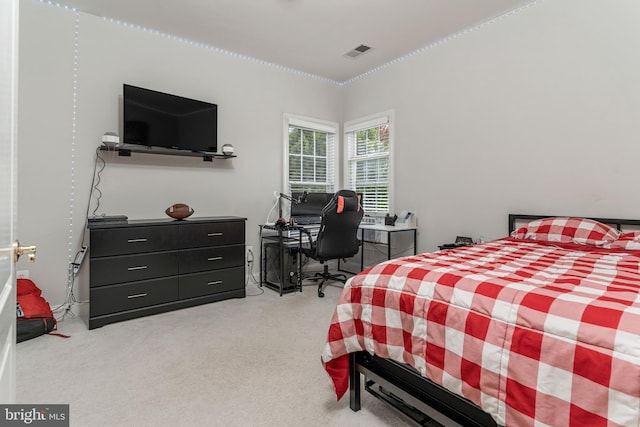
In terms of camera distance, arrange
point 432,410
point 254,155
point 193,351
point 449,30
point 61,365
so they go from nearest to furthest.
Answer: point 432,410
point 61,365
point 193,351
point 449,30
point 254,155

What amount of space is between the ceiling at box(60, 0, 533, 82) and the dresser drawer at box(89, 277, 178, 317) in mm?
2500

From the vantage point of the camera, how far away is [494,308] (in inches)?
44.0

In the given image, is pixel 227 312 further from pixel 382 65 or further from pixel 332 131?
pixel 382 65

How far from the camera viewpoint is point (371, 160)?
4637 millimetres

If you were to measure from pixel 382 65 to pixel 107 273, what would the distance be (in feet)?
12.8

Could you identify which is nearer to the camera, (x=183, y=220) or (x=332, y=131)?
(x=183, y=220)

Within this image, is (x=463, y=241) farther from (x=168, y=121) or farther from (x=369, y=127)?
(x=168, y=121)

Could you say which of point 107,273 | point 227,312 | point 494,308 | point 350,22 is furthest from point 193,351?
point 350,22

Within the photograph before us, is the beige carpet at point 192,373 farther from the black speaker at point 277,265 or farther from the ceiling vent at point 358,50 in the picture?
the ceiling vent at point 358,50

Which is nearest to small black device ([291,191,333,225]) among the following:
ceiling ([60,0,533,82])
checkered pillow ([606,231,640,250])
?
ceiling ([60,0,533,82])

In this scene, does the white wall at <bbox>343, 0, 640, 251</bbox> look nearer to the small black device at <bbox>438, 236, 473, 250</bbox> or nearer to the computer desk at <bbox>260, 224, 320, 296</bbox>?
the small black device at <bbox>438, 236, 473, 250</bbox>

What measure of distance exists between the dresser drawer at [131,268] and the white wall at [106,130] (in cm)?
54

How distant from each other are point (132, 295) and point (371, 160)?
10.8ft

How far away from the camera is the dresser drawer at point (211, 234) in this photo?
10.5 ft
